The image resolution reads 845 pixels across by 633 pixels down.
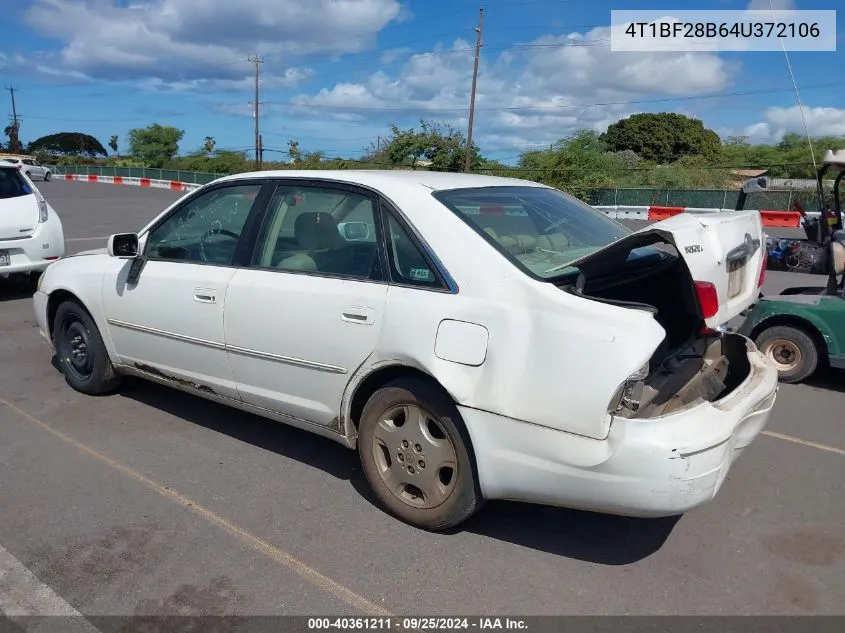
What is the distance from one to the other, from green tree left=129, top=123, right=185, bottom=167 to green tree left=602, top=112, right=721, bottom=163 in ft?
188

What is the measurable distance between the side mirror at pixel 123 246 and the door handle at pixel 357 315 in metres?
1.87

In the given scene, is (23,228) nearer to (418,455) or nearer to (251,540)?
(251,540)

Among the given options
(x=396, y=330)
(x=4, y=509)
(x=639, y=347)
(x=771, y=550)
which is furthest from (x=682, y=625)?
(x=4, y=509)

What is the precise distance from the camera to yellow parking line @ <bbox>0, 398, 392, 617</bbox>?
2.86 m

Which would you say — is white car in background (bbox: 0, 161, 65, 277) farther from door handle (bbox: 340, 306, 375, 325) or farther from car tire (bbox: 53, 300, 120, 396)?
door handle (bbox: 340, 306, 375, 325)

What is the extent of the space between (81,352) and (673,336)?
13.2ft

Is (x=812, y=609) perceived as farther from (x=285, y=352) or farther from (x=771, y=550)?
(x=285, y=352)

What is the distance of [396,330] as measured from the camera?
326 cm

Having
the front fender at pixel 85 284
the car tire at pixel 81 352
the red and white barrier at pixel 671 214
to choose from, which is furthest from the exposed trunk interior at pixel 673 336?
the red and white barrier at pixel 671 214

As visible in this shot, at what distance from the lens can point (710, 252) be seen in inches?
118

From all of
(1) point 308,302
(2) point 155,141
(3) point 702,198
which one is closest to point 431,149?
(3) point 702,198

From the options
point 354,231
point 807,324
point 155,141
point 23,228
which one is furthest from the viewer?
point 155,141

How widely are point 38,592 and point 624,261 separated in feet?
9.66

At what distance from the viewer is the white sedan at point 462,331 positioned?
280 centimetres
